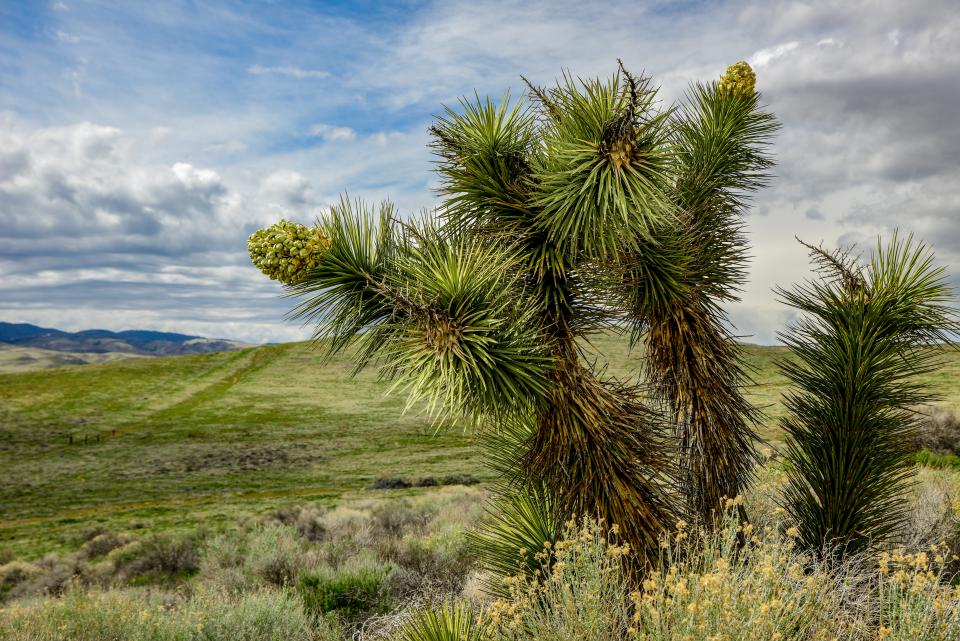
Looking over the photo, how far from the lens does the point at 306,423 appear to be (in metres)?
49.2

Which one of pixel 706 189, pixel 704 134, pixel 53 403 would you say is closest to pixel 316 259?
pixel 706 189

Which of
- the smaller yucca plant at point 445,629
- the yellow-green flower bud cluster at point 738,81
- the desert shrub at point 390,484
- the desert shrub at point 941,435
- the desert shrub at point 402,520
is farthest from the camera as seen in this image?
the desert shrub at point 390,484

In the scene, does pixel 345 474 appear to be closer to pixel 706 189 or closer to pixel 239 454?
pixel 239 454

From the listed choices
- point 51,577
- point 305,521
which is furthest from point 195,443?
point 51,577

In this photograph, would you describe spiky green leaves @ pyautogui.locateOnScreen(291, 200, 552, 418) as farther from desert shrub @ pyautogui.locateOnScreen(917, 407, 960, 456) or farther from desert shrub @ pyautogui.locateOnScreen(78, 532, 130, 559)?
desert shrub @ pyautogui.locateOnScreen(917, 407, 960, 456)

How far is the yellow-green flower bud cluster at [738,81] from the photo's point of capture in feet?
26.1

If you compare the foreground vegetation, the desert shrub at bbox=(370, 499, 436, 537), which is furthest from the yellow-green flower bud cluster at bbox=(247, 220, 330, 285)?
the desert shrub at bbox=(370, 499, 436, 537)

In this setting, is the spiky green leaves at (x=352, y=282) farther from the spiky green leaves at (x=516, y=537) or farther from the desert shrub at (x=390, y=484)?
the desert shrub at (x=390, y=484)

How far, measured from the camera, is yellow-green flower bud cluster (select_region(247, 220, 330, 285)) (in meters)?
4.97

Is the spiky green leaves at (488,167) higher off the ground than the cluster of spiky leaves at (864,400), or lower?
higher

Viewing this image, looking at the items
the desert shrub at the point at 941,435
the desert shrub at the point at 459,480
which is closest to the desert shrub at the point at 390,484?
the desert shrub at the point at 459,480

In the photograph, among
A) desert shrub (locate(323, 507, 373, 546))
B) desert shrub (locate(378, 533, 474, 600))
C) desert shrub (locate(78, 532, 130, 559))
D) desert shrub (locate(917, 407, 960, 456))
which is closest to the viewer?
desert shrub (locate(378, 533, 474, 600))

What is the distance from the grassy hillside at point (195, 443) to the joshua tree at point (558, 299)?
124cm

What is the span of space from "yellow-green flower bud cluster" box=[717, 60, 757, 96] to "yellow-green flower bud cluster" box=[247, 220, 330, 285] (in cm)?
571
